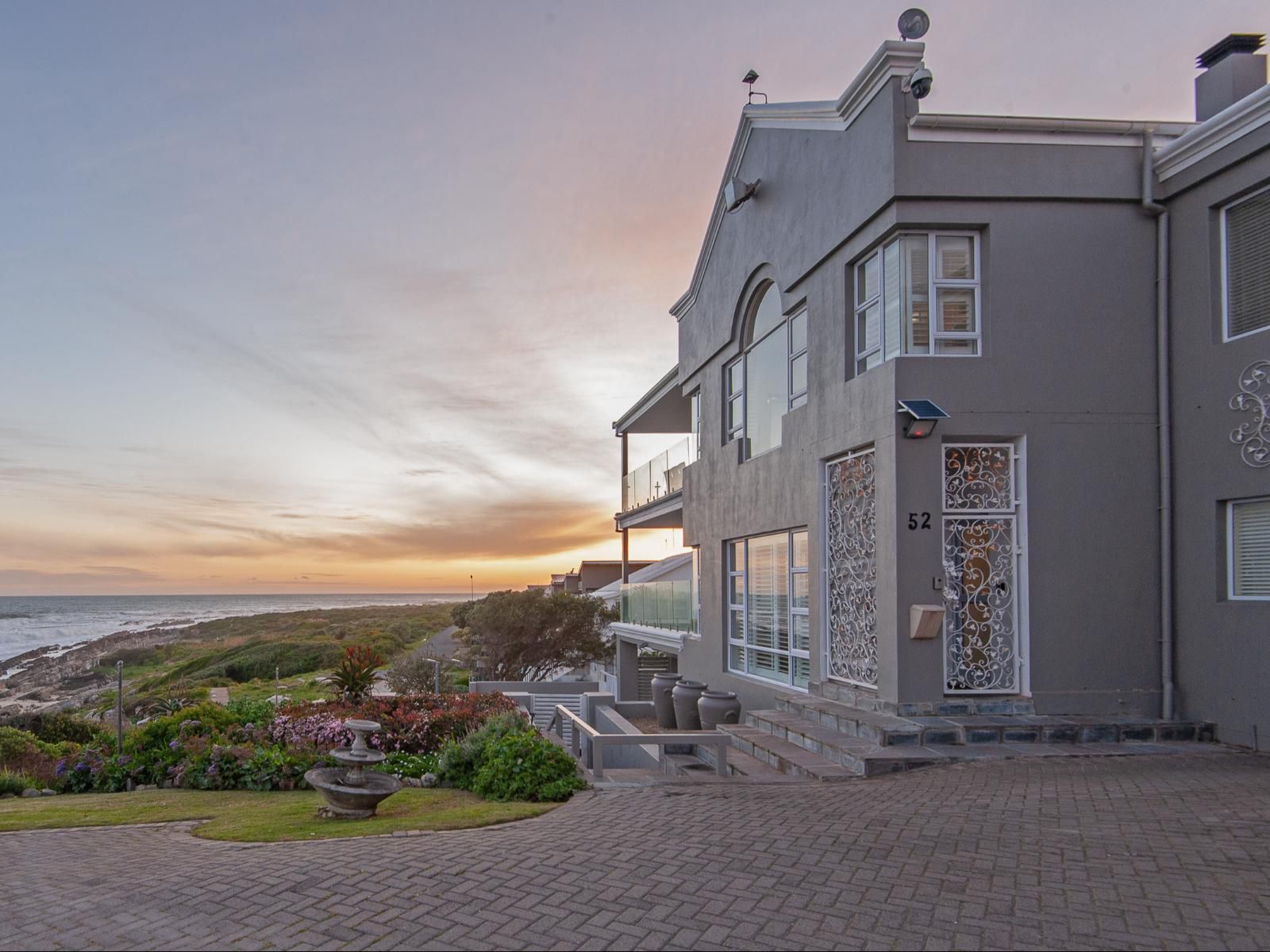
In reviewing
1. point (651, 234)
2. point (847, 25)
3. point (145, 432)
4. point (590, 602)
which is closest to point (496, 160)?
point (651, 234)

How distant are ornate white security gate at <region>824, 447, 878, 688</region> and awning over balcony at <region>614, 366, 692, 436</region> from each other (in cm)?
850

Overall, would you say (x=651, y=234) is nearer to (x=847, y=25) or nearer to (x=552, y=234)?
(x=552, y=234)

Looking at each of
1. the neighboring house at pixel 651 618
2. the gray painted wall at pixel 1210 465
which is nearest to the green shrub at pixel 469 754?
the gray painted wall at pixel 1210 465

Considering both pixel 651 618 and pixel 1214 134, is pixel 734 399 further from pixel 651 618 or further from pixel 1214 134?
pixel 1214 134

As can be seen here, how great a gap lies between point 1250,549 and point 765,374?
7.43m

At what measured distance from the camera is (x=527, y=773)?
8.29 metres

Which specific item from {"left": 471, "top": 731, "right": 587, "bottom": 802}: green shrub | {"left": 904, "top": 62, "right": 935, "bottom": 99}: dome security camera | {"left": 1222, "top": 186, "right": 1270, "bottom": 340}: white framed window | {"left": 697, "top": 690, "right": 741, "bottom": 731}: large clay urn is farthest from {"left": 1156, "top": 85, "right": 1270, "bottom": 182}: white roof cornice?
{"left": 471, "top": 731, "right": 587, "bottom": 802}: green shrub

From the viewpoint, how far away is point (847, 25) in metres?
13.7

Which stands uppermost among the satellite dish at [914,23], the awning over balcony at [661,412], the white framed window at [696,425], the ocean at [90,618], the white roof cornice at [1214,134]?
the satellite dish at [914,23]

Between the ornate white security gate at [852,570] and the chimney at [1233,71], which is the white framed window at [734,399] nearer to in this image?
the ornate white security gate at [852,570]

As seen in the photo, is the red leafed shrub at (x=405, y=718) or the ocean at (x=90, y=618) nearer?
the red leafed shrub at (x=405, y=718)

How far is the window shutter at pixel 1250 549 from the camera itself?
9141mm

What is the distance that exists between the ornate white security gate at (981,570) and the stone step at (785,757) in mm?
1966

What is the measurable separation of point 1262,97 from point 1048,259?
247 cm
